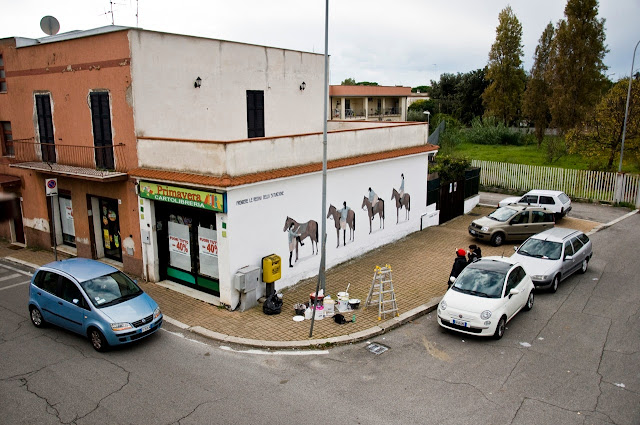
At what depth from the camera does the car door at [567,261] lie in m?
14.6

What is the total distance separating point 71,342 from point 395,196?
1245 cm

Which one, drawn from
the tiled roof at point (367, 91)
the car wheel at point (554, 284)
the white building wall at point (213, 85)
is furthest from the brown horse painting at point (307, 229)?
the tiled roof at point (367, 91)

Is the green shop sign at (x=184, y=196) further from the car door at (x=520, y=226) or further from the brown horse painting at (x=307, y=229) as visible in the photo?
the car door at (x=520, y=226)

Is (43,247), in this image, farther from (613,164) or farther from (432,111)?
(432,111)

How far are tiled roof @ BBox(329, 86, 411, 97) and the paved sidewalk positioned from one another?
36746 millimetres

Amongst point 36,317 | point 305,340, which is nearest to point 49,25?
point 36,317

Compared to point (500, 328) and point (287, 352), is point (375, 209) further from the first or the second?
point (287, 352)

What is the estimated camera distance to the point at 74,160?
53.1 feet

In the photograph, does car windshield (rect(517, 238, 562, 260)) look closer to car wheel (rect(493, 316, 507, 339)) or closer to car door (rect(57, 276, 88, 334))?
car wheel (rect(493, 316, 507, 339))

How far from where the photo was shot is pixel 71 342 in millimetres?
10867

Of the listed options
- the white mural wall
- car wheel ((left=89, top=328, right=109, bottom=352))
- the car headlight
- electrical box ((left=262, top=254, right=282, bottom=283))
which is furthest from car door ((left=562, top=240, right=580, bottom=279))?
car wheel ((left=89, top=328, right=109, bottom=352))

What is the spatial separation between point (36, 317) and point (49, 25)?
13.2 m

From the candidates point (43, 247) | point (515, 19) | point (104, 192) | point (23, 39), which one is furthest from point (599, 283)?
point (515, 19)

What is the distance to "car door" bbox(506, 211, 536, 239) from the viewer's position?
63.4 feet
